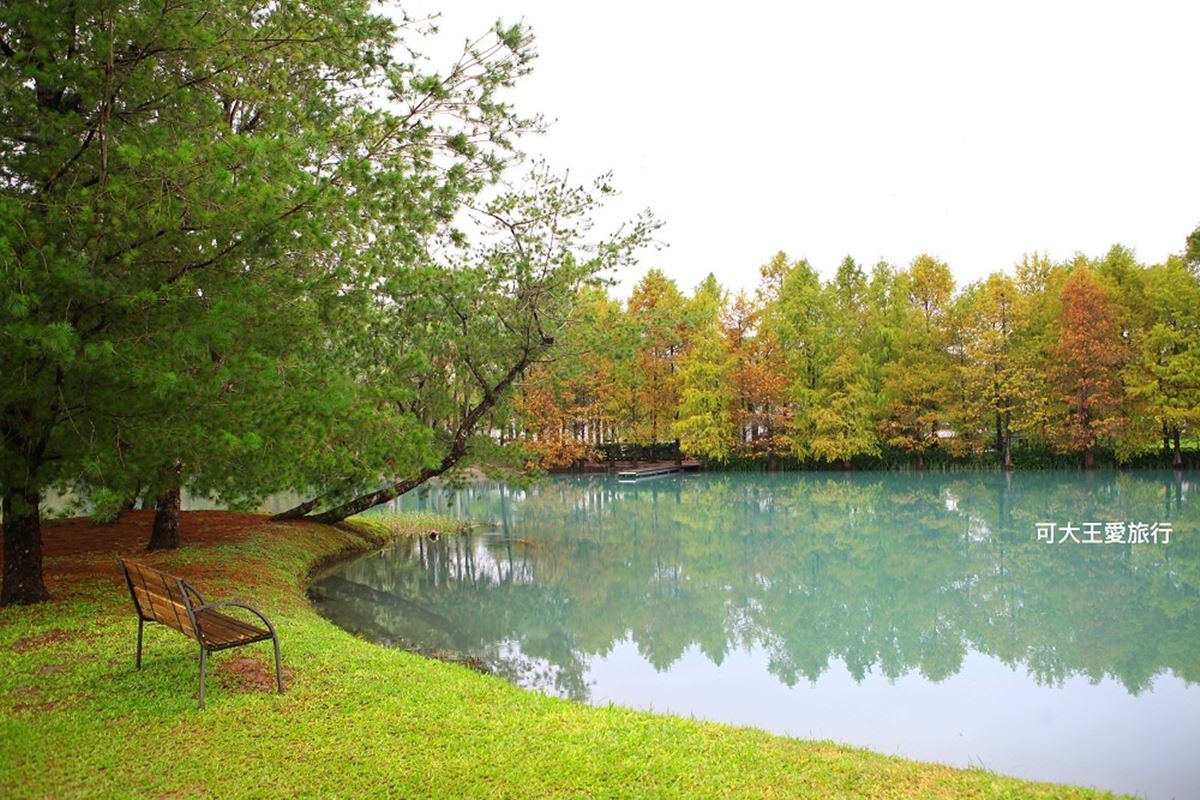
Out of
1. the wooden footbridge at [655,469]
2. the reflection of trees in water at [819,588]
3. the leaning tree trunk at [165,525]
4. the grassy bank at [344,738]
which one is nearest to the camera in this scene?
the grassy bank at [344,738]

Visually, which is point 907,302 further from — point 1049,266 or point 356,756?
point 356,756

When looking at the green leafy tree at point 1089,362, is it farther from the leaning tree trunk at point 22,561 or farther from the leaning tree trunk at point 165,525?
the leaning tree trunk at point 22,561

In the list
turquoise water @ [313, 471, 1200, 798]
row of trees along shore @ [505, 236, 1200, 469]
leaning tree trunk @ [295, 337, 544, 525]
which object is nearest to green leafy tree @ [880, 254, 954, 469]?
row of trees along shore @ [505, 236, 1200, 469]

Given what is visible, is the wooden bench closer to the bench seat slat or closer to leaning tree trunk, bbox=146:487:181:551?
the bench seat slat

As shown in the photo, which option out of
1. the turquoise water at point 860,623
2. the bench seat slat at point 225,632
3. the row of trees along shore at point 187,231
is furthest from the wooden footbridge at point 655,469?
the bench seat slat at point 225,632

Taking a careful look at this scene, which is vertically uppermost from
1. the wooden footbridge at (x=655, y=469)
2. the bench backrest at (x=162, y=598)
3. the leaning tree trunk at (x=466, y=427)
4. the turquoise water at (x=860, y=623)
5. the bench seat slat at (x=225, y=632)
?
the leaning tree trunk at (x=466, y=427)

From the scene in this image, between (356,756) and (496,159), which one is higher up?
(496,159)

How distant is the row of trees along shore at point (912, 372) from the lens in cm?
2730

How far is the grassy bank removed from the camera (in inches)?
152

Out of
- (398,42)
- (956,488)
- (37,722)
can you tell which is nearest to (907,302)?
(956,488)

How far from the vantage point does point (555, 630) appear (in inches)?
386

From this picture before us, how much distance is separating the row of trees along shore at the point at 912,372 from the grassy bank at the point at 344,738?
20.5m

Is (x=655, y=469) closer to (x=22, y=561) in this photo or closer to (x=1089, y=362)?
(x=1089, y=362)

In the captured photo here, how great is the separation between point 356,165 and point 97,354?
2.56 meters
